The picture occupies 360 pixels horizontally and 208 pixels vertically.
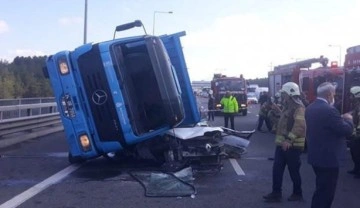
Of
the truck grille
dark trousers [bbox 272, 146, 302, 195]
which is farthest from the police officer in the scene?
the truck grille

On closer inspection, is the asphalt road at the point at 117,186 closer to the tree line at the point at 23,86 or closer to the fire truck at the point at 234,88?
the fire truck at the point at 234,88

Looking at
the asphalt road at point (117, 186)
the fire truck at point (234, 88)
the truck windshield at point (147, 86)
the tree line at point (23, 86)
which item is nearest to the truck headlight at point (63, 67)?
the truck windshield at point (147, 86)

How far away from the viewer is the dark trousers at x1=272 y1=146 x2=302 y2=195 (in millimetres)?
8273

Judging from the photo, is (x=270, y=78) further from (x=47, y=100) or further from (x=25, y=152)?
(x=25, y=152)

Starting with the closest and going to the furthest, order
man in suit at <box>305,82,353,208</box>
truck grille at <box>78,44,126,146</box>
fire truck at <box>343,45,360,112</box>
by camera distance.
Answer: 1. man in suit at <box>305,82,353,208</box>
2. truck grille at <box>78,44,126,146</box>
3. fire truck at <box>343,45,360,112</box>

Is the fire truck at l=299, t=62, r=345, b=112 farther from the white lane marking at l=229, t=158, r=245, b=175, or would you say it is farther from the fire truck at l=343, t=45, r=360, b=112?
the white lane marking at l=229, t=158, r=245, b=175

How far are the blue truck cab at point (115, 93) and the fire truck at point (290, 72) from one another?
42.8ft

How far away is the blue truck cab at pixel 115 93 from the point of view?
10.5m

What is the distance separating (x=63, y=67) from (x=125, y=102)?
144 cm

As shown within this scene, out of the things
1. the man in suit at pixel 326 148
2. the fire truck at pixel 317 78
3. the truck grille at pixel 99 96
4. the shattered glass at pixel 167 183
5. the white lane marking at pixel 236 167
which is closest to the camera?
the man in suit at pixel 326 148

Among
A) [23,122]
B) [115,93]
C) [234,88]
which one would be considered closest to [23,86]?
[234,88]

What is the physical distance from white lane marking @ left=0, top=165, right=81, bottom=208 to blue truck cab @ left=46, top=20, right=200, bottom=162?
1.60 feet

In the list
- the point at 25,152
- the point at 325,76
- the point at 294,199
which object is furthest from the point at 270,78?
the point at 294,199

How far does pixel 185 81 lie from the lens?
39.2ft
